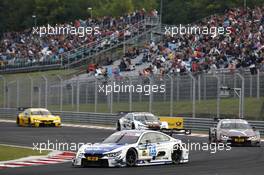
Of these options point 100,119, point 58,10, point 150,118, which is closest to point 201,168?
point 150,118

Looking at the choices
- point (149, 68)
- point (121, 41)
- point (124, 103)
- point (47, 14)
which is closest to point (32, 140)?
point (124, 103)

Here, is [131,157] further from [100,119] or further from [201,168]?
[100,119]

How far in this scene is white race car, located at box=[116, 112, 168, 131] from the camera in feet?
124

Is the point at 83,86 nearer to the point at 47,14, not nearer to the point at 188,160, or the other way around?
the point at 188,160

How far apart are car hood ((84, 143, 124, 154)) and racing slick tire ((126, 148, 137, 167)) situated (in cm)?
33

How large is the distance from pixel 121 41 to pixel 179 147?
140 feet

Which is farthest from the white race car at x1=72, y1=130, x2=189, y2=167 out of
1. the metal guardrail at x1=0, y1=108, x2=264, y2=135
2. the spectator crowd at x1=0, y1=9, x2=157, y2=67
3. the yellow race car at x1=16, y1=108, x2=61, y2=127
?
the spectator crowd at x1=0, y1=9, x2=157, y2=67

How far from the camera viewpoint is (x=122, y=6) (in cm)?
10762

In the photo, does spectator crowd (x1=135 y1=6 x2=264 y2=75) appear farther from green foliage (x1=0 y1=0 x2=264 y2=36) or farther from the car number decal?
green foliage (x1=0 y1=0 x2=264 y2=36)

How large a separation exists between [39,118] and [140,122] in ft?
32.4

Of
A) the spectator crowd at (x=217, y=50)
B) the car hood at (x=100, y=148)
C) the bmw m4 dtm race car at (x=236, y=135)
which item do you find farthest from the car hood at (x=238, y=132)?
the car hood at (x=100, y=148)

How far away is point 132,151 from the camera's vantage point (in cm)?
2144

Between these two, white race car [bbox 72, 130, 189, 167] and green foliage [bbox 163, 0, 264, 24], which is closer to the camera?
white race car [bbox 72, 130, 189, 167]

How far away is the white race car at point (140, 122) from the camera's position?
124ft
